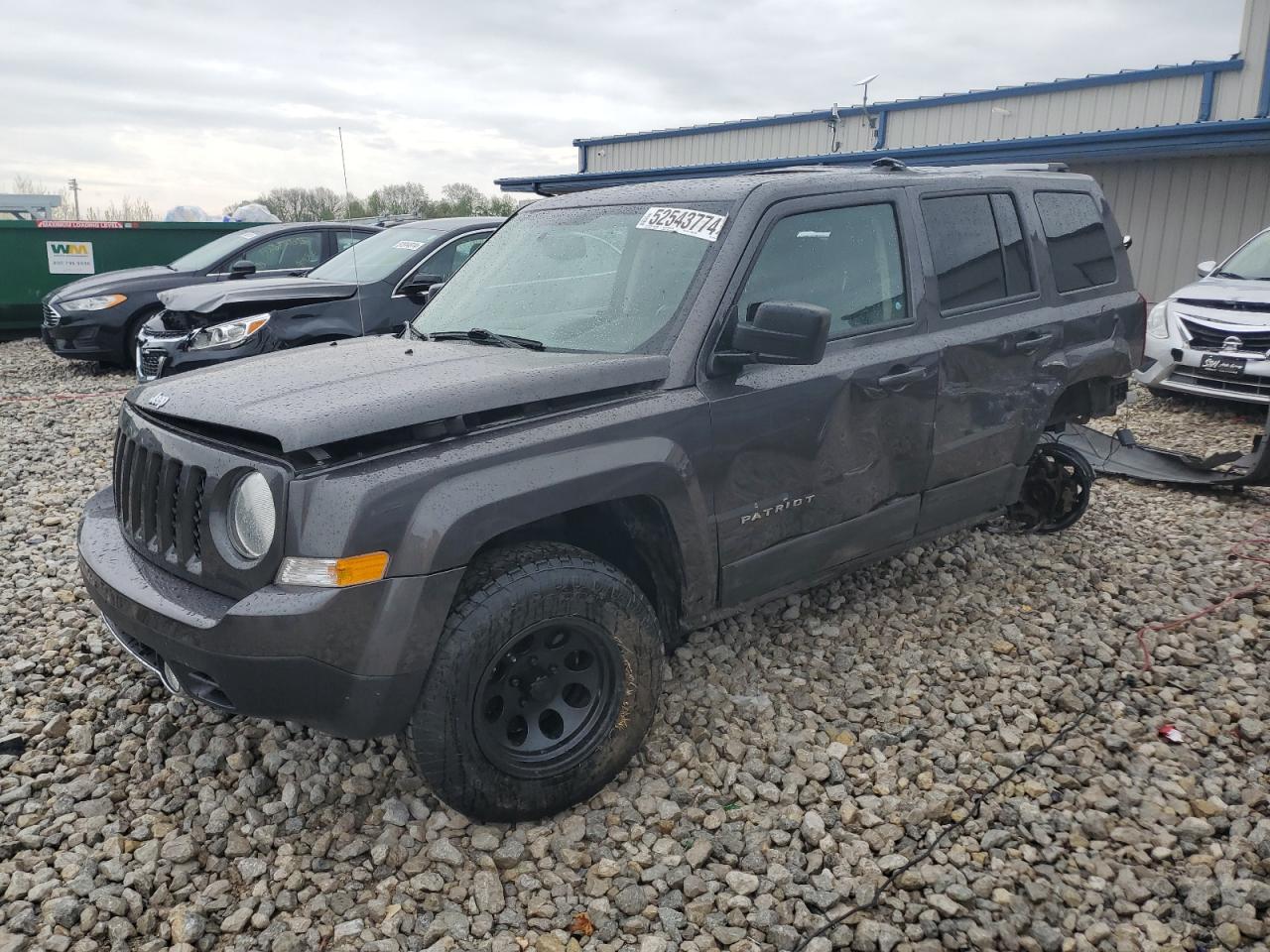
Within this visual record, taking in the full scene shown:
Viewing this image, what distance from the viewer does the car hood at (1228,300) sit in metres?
8.43

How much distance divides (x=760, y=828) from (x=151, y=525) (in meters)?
2.12

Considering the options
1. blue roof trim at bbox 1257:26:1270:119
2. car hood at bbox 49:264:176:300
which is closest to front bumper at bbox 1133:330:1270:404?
blue roof trim at bbox 1257:26:1270:119

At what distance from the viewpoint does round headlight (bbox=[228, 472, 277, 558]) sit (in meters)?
2.64

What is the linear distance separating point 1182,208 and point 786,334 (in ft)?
40.8

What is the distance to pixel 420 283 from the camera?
7875 mm

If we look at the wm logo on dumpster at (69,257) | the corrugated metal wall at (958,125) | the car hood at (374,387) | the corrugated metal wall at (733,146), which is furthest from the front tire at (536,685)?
the corrugated metal wall at (733,146)

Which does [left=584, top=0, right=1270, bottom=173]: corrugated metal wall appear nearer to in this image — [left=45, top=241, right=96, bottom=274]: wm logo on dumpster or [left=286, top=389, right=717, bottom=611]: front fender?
[left=45, top=241, right=96, bottom=274]: wm logo on dumpster

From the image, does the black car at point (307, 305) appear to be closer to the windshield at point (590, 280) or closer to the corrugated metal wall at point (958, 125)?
the windshield at point (590, 280)

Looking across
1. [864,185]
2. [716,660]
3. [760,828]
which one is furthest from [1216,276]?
[760,828]

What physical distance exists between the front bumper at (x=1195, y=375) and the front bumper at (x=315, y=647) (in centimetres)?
768

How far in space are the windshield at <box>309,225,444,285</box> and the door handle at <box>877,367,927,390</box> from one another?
544 centimetres

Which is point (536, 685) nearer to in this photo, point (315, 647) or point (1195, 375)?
point (315, 647)

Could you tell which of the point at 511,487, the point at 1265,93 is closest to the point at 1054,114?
the point at 1265,93

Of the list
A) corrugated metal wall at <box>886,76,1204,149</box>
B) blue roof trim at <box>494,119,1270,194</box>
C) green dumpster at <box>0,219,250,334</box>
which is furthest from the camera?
corrugated metal wall at <box>886,76,1204,149</box>
